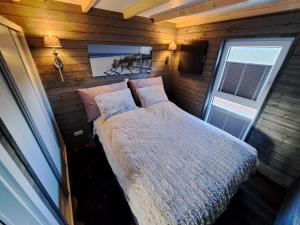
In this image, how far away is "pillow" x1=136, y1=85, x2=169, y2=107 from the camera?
238 centimetres

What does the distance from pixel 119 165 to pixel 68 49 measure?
1755mm

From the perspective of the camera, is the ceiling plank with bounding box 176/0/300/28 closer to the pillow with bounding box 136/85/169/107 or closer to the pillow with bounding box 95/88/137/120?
the pillow with bounding box 136/85/169/107

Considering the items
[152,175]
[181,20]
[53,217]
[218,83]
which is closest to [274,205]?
[152,175]

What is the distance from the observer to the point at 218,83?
7.66ft

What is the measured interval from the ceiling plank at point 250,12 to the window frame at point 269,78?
0.28 m

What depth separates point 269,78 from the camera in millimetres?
1708

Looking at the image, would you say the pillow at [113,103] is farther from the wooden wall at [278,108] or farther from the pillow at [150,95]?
the wooden wall at [278,108]

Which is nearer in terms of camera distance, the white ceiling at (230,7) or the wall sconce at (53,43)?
the white ceiling at (230,7)

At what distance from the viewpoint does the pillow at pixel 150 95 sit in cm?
238

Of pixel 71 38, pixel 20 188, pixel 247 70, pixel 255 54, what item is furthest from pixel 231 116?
pixel 71 38

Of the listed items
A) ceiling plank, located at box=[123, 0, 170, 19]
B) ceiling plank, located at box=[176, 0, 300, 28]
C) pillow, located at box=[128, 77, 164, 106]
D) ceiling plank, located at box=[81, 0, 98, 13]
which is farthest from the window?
ceiling plank, located at box=[81, 0, 98, 13]

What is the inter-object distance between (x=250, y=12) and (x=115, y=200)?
2.87 meters

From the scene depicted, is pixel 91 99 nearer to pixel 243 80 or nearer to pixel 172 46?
pixel 172 46

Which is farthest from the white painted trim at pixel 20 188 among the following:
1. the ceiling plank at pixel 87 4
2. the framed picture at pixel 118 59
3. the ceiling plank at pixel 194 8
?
the ceiling plank at pixel 194 8
